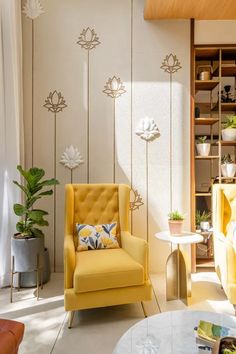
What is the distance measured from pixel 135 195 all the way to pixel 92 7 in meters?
2.12

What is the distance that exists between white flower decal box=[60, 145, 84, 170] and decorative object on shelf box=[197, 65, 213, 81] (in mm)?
1612

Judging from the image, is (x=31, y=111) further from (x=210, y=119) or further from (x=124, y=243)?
(x=210, y=119)

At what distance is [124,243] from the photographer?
2.47 meters

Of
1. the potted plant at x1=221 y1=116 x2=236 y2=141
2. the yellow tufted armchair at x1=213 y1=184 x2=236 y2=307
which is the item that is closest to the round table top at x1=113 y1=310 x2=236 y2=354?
the yellow tufted armchair at x1=213 y1=184 x2=236 y2=307

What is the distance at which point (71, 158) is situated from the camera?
298 cm

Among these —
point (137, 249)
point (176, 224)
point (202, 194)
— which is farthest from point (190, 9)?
point (137, 249)

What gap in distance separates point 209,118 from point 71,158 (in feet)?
5.18

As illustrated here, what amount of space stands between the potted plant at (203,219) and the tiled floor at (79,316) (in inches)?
21.9

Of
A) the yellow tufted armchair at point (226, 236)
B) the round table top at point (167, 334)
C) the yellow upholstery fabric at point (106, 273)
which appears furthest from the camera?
the yellow tufted armchair at point (226, 236)

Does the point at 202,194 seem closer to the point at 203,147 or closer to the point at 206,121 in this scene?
the point at 203,147

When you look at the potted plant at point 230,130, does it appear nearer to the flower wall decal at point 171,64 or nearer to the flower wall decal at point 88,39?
the flower wall decal at point 171,64

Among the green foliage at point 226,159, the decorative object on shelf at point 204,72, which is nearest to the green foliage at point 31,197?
the green foliage at point 226,159

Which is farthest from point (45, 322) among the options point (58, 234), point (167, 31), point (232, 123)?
point (167, 31)

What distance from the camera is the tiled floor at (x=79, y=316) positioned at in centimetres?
176
